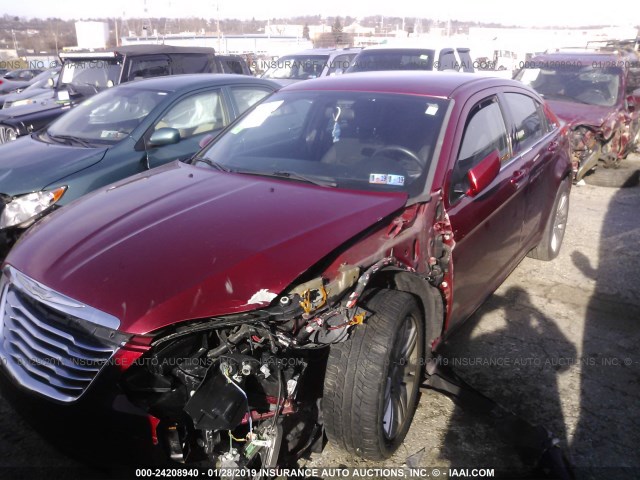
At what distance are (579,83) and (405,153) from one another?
674 cm

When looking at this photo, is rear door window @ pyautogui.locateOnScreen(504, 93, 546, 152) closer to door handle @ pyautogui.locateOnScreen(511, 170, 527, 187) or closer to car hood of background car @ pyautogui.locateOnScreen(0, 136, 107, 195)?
door handle @ pyautogui.locateOnScreen(511, 170, 527, 187)

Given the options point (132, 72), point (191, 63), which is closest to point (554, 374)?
point (132, 72)

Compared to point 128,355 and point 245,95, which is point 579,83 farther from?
point 128,355

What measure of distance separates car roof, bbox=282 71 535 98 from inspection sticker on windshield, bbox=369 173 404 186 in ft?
2.26

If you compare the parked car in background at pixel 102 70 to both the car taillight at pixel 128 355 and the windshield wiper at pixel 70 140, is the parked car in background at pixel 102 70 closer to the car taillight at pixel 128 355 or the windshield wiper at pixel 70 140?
the windshield wiper at pixel 70 140

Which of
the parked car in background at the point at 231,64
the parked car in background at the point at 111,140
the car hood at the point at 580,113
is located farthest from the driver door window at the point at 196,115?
the parked car in background at the point at 231,64

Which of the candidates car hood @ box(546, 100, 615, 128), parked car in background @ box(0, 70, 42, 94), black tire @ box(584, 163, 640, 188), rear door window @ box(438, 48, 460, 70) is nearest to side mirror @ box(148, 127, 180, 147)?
car hood @ box(546, 100, 615, 128)

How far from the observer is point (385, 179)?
2.96 m

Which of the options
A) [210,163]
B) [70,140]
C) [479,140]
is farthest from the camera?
[70,140]

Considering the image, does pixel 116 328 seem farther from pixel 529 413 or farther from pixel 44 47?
pixel 44 47

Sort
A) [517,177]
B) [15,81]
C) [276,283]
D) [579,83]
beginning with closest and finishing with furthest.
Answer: [276,283] < [517,177] < [579,83] < [15,81]

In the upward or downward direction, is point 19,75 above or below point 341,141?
below

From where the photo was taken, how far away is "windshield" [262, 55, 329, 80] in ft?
40.9

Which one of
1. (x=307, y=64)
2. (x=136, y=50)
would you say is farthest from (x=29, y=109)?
(x=307, y=64)
